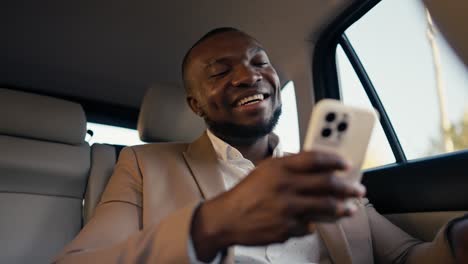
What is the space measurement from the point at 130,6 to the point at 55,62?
624 mm

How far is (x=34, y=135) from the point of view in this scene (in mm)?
1566

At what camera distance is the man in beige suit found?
19.6 inches

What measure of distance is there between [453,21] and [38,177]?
1532 millimetres

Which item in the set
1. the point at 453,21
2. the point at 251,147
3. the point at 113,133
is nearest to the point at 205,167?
the point at 251,147

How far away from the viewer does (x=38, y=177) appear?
154 cm

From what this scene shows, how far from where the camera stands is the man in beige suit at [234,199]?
1.63 ft

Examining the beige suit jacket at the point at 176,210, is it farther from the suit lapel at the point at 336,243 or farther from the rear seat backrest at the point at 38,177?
the rear seat backrest at the point at 38,177

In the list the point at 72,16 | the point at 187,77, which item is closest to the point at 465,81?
the point at 187,77

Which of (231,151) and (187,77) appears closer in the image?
(231,151)

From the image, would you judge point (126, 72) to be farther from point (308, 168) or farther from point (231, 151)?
point (308, 168)

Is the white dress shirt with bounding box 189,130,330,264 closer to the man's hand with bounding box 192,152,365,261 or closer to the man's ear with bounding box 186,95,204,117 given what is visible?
the man's ear with bounding box 186,95,204,117

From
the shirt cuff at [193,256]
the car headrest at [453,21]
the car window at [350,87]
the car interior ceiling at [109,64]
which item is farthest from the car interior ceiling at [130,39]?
the shirt cuff at [193,256]

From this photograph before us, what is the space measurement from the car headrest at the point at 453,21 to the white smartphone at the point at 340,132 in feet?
3.04

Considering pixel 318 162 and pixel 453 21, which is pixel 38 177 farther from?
pixel 453 21
